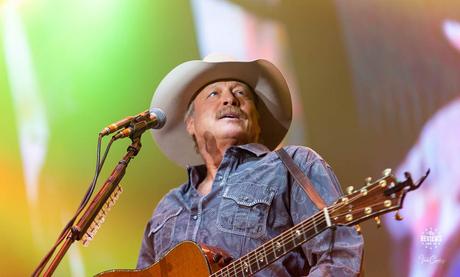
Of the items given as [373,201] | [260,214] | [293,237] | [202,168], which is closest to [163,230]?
[202,168]

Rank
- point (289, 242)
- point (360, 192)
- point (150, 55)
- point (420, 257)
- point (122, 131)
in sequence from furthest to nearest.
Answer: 1. point (150, 55)
2. point (420, 257)
3. point (122, 131)
4. point (289, 242)
5. point (360, 192)

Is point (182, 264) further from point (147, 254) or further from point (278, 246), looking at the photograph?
point (147, 254)

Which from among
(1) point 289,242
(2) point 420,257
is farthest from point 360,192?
(2) point 420,257

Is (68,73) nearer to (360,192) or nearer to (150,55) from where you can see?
(150,55)

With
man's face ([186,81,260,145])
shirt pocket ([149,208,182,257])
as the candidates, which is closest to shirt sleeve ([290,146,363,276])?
man's face ([186,81,260,145])

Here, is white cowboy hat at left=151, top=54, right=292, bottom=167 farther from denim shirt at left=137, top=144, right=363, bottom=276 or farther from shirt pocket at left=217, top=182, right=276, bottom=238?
shirt pocket at left=217, top=182, right=276, bottom=238

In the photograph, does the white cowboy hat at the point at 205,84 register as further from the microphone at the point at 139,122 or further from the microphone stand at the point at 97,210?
the microphone stand at the point at 97,210

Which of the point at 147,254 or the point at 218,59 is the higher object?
the point at 218,59

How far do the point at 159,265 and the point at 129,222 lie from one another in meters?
0.93

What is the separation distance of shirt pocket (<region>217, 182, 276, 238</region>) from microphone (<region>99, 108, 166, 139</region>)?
34 cm

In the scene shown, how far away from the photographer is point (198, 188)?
7.85 ft

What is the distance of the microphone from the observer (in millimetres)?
1846

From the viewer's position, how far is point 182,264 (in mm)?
1864

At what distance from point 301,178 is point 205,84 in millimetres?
759
